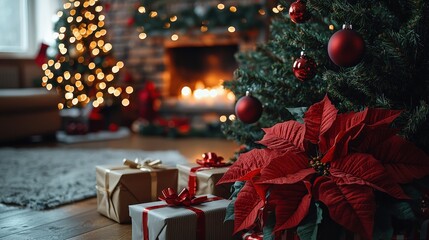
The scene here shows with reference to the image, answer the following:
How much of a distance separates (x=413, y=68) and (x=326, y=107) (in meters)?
0.26

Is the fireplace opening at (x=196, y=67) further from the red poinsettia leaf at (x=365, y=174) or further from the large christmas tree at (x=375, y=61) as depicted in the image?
the red poinsettia leaf at (x=365, y=174)

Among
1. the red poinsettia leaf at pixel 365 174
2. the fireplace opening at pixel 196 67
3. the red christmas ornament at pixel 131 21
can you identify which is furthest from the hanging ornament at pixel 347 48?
the red christmas ornament at pixel 131 21

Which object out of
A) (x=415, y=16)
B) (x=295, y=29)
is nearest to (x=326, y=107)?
(x=415, y=16)

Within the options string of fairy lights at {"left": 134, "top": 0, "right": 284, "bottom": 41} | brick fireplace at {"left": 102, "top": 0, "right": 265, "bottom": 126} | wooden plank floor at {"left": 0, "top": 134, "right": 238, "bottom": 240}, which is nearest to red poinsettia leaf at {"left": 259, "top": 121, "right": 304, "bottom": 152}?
wooden plank floor at {"left": 0, "top": 134, "right": 238, "bottom": 240}

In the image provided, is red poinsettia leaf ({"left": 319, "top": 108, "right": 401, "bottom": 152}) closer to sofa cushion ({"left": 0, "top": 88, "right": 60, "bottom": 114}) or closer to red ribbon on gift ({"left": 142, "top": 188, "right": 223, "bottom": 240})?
red ribbon on gift ({"left": 142, "top": 188, "right": 223, "bottom": 240})

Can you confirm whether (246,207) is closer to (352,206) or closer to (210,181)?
(352,206)

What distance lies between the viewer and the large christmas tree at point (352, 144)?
1.20 meters

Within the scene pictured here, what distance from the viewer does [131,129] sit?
5121 millimetres

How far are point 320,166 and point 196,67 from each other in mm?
3881

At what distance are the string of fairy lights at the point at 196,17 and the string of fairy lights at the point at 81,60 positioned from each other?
417mm

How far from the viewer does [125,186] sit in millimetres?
1752

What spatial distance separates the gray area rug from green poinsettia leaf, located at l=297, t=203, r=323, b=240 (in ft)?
3.75

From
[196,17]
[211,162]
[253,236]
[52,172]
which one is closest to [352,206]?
[253,236]

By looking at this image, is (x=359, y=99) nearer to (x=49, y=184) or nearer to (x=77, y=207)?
(x=77, y=207)
